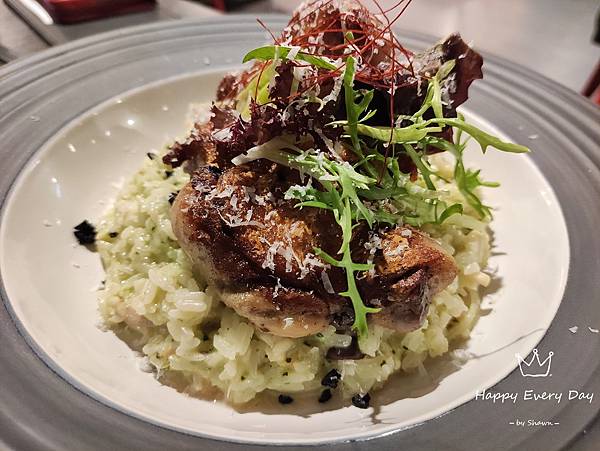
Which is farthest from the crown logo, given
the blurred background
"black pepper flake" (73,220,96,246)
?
the blurred background

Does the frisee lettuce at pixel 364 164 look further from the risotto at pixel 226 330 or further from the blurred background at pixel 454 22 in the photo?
the blurred background at pixel 454 22

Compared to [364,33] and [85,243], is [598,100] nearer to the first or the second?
[364,33]

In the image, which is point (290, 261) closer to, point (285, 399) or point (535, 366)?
point (285, 399)

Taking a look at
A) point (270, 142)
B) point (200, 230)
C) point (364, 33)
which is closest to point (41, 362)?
point (200, 230)

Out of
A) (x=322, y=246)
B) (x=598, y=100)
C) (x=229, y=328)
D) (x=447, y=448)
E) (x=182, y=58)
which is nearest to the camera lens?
(x=447, y=448)

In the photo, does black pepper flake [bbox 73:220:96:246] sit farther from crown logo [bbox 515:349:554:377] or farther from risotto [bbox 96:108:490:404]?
crown logo [bbox 515:349:554:377]

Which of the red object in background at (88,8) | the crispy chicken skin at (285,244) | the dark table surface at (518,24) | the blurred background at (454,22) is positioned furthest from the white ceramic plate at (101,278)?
the dark table surface at (518,24)
